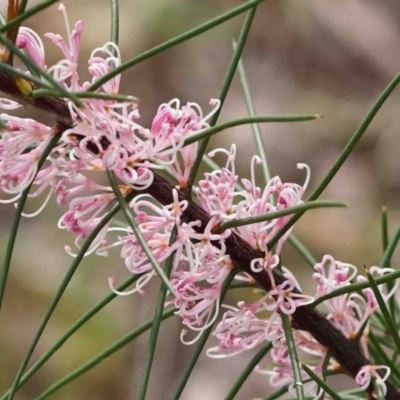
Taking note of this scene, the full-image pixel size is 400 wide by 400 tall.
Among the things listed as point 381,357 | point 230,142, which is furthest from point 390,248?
point 230,142

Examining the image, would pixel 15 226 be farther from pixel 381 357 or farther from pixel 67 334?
pixel 381 357

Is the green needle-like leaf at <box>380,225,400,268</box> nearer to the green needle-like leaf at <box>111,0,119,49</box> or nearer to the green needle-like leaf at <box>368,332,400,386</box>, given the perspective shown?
the green needle-like leaf at <box>368,332,400,386</box>

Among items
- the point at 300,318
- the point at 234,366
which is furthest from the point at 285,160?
the point at 300,318

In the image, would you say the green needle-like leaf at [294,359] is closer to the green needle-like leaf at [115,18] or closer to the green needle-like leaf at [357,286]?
the green needle-like leaf at [357,286]

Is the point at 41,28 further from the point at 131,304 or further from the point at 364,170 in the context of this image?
the point at 364,170

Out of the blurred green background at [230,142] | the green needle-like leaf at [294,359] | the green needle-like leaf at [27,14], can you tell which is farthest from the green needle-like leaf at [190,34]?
the blurred green background at [230,142]

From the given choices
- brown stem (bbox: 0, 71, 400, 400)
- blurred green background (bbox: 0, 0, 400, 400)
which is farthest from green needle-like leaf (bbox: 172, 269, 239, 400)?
blurred green background (bbox: 0, 0, 400, 400)
